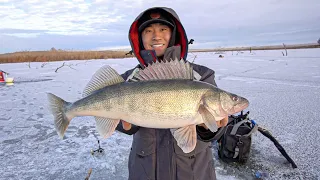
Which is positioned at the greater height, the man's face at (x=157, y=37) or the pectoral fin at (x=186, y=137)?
the man's face at (x=157, y=37)

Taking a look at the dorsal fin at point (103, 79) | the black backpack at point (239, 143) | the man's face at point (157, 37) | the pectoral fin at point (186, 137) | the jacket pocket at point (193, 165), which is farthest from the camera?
the black backpack at point (239, 143)

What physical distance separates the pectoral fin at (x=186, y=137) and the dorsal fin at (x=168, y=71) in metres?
0.45

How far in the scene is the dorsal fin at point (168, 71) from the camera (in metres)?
2.04

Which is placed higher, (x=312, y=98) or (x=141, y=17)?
(x=141, y=17)

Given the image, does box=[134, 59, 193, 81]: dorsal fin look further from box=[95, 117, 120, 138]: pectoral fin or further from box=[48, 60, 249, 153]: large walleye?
box=[95, 117, 120, 138]: pectoral fin

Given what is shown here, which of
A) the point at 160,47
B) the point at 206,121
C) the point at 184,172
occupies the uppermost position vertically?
the point at 160,47

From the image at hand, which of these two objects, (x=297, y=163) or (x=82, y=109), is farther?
(x=297, y=163)

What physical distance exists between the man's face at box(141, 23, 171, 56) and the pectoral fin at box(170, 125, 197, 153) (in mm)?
893

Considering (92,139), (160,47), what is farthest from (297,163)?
(92,139)

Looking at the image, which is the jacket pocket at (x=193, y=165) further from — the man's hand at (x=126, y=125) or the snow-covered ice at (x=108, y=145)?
the snow-covered ice at (x=108, y=145)

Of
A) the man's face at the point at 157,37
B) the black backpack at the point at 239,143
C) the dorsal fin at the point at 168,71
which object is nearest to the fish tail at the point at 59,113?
the dorsal fin at the point at 168,71

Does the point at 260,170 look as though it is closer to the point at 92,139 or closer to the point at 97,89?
the point at 97,89

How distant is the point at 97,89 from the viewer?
2199mm

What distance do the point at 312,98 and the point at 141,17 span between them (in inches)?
183
